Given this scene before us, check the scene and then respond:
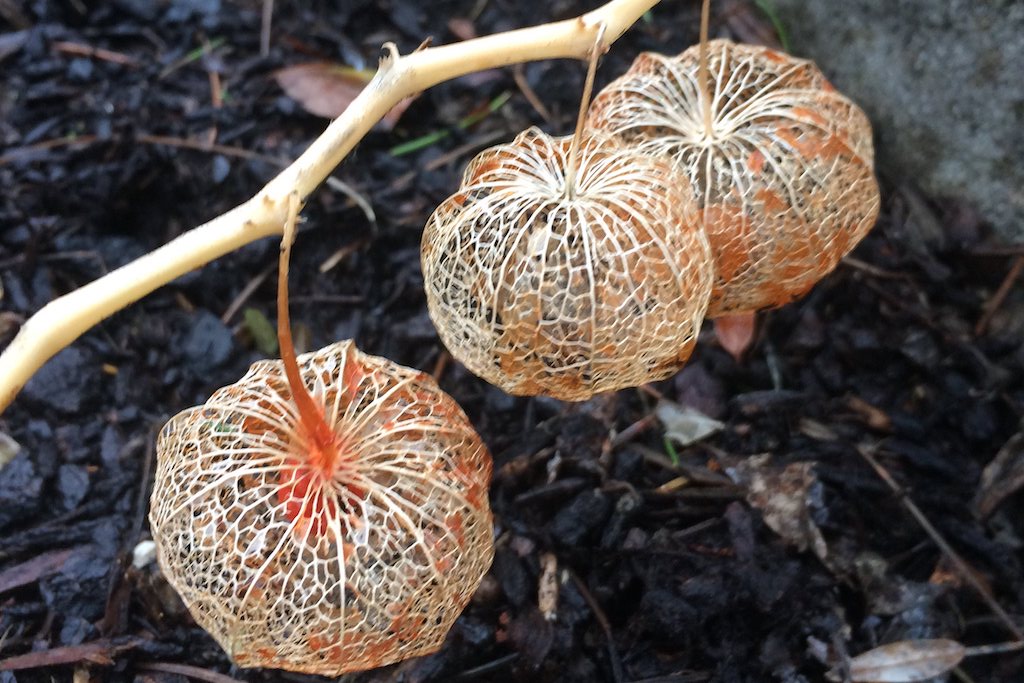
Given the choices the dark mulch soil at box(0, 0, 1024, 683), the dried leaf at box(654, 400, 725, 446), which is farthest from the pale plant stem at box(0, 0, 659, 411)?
the dried leaf at box(654, 400, 725, 446)

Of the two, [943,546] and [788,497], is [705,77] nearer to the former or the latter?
[788,497]

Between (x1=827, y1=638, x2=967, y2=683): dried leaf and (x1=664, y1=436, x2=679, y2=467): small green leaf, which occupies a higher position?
(x1=664, y1=436, x2=679, y2=467): small green leaf

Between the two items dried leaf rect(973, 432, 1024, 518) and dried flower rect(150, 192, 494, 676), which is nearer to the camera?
dried flower rect(150, 192, 494, 676)

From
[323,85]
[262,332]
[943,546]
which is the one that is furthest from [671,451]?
[323,85]

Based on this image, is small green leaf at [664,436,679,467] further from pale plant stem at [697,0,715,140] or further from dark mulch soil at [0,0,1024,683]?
pale plant stem at [697,0,715,140]

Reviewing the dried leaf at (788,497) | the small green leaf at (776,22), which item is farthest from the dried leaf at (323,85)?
the dried leaf at (788,497)

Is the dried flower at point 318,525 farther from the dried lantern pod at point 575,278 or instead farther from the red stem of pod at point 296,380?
the dried lantern pod at point 575,278
